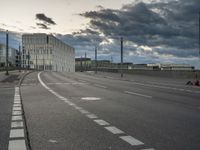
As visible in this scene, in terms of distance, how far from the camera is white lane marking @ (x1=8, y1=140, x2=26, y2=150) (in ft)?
21.8

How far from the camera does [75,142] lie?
281 inches

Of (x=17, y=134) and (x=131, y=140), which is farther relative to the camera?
(x=17, y=134)

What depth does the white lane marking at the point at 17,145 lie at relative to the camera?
6.64m

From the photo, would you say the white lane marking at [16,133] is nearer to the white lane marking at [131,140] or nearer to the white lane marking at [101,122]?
the white lane marking at [101,122]

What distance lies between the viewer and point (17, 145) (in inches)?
272

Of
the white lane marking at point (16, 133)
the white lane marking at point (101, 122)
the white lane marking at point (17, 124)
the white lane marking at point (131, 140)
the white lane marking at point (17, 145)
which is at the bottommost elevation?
the white lane marking at point (17, 124)

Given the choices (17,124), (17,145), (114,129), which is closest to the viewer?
(17,145)

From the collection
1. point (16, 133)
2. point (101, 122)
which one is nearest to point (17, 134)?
point (16, 133)

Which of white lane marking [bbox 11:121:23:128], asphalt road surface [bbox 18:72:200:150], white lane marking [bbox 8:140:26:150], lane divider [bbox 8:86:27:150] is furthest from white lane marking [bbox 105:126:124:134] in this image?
white lane marking [bbox 11:121:23:128]

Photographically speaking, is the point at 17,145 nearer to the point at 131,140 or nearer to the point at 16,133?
the point at 16,133

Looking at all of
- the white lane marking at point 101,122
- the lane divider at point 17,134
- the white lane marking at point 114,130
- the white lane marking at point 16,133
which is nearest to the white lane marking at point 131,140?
the white lane marking at point 114,130

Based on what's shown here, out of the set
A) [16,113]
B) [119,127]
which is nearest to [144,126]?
[119,127]

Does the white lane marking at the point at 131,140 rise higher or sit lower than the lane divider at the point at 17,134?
higher

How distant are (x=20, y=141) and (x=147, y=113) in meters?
5.33
